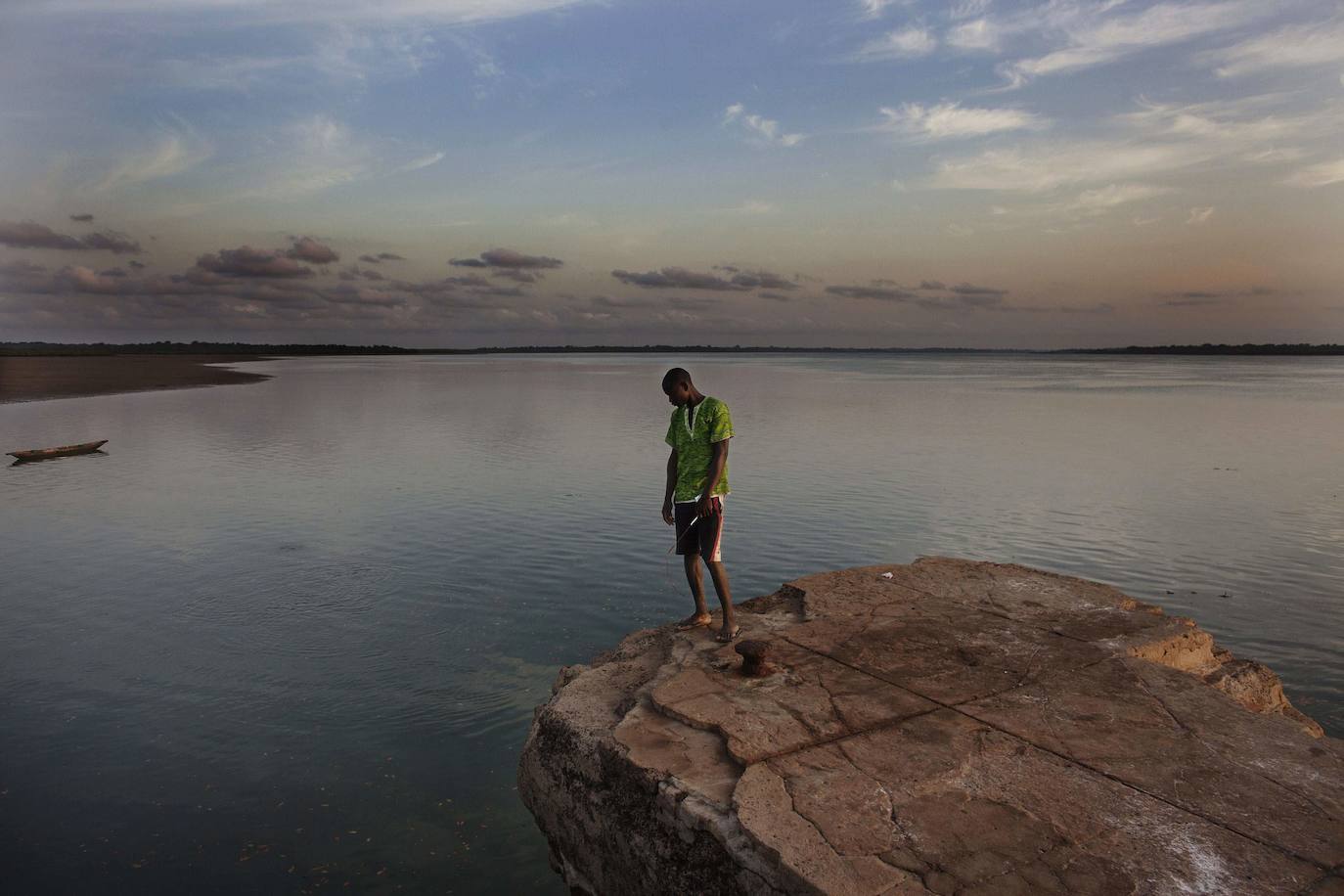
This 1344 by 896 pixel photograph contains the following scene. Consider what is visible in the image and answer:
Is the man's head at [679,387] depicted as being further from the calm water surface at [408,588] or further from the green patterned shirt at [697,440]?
the calm water surface at [408,588]

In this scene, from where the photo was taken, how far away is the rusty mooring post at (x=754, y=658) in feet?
17.0

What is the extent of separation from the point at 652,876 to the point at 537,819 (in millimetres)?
1274

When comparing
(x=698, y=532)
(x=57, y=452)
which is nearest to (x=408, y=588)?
(x=698, y=532)

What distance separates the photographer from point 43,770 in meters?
6.28

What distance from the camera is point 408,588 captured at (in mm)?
10477

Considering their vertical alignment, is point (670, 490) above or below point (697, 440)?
below

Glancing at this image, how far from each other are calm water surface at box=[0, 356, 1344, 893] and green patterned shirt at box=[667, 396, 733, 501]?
2.59m

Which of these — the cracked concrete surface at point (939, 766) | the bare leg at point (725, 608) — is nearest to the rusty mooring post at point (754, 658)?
the cracked concrete surface at point (939, 766)

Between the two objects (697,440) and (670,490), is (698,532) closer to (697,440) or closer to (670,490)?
(670,490)

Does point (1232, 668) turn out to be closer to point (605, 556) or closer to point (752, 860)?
point (752, 860)

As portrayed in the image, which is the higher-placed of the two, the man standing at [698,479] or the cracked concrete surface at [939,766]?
the man standing at [698,479]

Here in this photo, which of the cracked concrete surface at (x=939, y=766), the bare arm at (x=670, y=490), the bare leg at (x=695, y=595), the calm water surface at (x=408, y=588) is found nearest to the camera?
the cracked concrete surface at (x=939, y=766)

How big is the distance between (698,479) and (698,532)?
43cm

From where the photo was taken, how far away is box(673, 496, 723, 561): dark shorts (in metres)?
6.43
